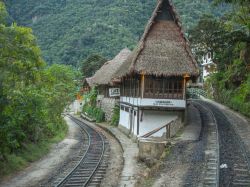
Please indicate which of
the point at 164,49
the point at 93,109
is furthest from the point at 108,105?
the point at 164,49

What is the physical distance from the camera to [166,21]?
110 ft

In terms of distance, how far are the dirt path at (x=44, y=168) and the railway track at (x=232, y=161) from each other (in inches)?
342

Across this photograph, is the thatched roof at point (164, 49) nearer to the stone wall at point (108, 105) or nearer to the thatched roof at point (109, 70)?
the stone wall at point (108, 105)

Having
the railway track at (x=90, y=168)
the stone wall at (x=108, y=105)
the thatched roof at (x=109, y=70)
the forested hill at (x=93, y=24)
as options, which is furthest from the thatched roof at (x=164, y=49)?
the forested hill at (x=93, y=24)

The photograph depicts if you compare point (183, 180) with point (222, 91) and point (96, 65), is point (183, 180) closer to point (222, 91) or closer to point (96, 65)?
point (222, 91)

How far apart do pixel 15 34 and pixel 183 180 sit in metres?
9.84

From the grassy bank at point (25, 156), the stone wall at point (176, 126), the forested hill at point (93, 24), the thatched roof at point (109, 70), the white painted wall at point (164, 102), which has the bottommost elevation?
the grassy bank at point (25, 156)

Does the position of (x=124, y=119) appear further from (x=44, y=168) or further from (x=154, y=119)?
(x=44, y=168)

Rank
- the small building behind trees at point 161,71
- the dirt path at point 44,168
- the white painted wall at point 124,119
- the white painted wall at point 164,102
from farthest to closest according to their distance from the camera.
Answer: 1. the white painted wall at point 124,119
2. the white painted wall at point 164,102
3. the small building behind trees at point 161,71
4. the dirt path at point 44,168

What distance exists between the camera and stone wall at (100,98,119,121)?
157 feet

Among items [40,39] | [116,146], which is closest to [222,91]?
[116,146]

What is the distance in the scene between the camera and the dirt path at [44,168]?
19.6m

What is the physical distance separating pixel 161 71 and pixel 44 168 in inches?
480

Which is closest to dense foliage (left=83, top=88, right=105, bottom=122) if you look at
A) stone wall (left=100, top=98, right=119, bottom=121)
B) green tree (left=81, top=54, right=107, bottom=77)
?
stone wall (left=100, top=98, right=119, bottom=121)
